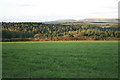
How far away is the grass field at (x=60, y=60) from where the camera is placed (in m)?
7.55

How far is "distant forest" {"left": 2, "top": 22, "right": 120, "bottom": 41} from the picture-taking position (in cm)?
1195

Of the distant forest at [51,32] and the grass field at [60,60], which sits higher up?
the distant forest at [51,32]

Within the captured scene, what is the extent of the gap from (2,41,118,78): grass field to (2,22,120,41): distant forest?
1.18ft

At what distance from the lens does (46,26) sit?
12117 millimetres

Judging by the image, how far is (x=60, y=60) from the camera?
9.35 m

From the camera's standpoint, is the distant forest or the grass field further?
the distant forest

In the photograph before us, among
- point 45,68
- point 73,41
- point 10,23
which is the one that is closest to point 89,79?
point 45,68

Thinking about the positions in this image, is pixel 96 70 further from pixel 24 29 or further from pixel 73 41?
pixel 24 29

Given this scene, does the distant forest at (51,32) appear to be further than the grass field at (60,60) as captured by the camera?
Yes

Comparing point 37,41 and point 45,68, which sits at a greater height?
point 37,41

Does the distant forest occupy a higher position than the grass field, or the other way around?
the distant forest

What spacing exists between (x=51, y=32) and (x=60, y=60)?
3.05m

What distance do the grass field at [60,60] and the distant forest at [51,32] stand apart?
1.18 feet

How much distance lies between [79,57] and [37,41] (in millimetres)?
3193
